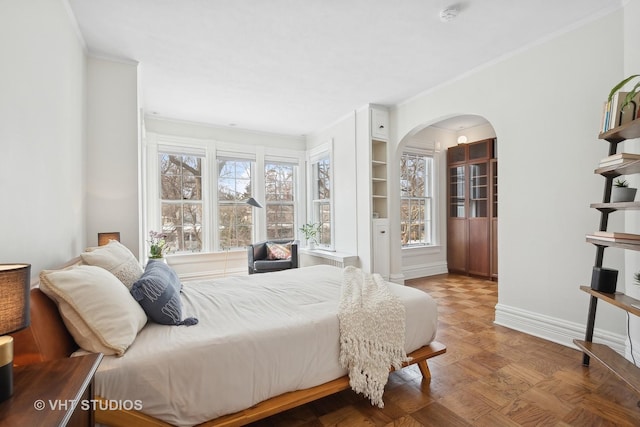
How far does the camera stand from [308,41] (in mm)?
2736

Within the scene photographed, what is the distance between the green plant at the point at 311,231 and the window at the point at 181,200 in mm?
1879

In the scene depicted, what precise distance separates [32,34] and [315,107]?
327 centimetres

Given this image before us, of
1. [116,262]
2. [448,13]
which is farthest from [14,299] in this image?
[448,13]

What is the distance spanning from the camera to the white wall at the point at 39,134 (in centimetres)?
137

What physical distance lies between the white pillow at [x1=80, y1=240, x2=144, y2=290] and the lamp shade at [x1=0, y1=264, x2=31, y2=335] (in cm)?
89

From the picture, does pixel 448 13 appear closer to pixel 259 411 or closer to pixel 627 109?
pixel 627 109

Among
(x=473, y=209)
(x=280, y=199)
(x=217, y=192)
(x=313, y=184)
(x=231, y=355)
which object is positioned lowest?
(x=231, y=355)

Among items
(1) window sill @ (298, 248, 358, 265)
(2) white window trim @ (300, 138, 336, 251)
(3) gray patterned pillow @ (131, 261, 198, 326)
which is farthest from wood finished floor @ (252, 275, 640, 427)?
(2) white window trim @ (300, 138, 336, 251)

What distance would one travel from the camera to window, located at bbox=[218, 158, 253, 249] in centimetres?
530

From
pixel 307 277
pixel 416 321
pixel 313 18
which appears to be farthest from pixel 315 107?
pixel 416 321

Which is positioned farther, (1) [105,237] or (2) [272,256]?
(2) [272,256]

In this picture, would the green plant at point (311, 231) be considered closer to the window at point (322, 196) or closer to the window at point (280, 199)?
the window at point (322, 196)

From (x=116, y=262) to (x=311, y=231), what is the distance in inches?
158

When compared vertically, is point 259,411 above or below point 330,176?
below
